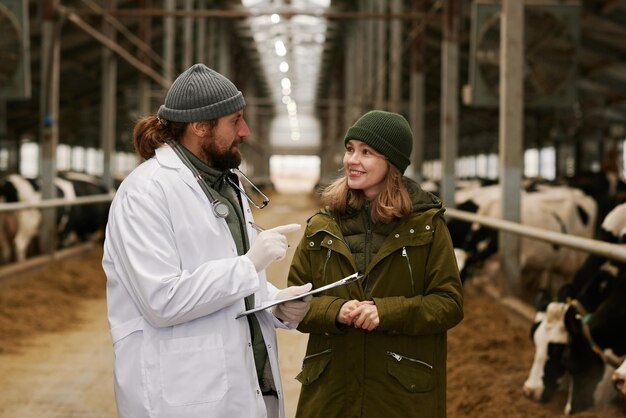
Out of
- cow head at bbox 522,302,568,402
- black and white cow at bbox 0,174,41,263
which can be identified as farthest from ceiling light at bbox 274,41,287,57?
cow head at bbox 522,302,568,402

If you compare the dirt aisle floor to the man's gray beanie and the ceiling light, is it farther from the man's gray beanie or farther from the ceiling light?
the ceiling light

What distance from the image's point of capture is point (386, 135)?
259 cm

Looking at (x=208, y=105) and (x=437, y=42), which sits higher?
(x=437, y=42)

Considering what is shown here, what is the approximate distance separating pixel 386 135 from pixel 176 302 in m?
0.87

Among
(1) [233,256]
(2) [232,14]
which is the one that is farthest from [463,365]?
(2) [232,14]

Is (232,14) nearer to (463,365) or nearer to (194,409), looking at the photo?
(463,365)

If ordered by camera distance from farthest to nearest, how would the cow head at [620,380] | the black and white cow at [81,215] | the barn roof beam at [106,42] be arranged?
the black and white cow at [81,215] < the barn roof beam at [106,42] < the cow head at [620,380]

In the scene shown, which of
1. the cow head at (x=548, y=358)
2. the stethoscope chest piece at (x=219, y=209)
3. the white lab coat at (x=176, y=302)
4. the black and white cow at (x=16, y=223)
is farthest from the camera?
the black and white cow at (x=16, y=223)

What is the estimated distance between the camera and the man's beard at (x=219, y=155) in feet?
7.92

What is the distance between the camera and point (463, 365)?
5.68m

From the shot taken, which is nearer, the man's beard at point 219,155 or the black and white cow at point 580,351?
the man's beard at point 219,155

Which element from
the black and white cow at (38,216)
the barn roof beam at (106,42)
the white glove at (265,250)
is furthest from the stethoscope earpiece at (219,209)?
the barn roof beam at (106,42)

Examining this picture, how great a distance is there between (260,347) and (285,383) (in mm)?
2872

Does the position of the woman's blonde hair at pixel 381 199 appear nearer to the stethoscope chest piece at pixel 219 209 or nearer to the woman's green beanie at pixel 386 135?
the woman's green beanie at pixel 386 135
